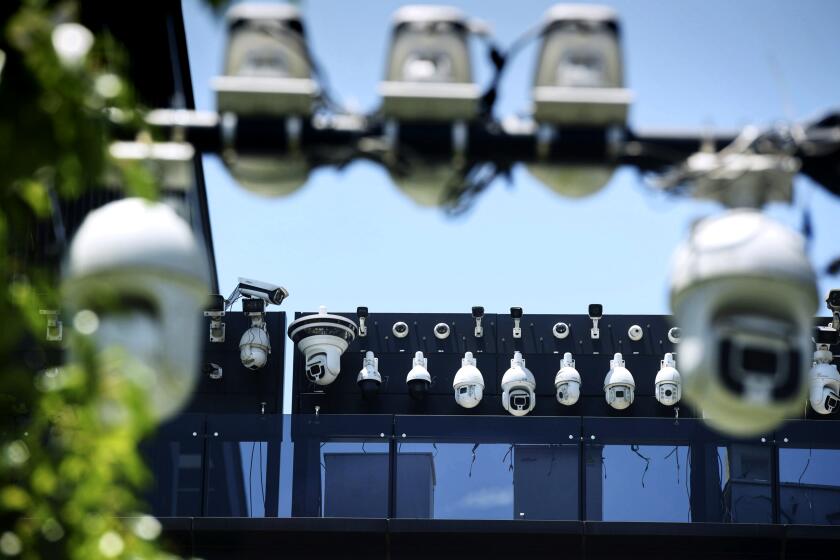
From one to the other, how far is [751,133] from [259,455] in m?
18.8

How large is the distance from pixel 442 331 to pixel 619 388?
3.34m

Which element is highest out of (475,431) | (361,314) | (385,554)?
(361,314)

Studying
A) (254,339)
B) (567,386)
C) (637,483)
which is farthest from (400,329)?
(637,483)

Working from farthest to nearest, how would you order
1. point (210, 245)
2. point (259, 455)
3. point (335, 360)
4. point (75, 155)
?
point (210, 245), point (335, 360), point (259, 455), point (75, 155)

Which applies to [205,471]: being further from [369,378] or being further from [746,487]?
[746,487]

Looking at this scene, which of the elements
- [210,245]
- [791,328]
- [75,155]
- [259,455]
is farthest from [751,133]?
[210,245]

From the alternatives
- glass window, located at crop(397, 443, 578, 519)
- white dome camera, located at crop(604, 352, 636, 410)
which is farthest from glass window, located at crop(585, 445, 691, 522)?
white dome camera, located at crop(604, 352, 636, 410)

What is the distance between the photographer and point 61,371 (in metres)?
6.26

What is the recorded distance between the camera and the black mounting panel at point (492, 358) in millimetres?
30375

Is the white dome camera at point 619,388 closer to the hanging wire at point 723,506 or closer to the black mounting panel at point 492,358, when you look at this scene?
the black mounting panel at point 492,358

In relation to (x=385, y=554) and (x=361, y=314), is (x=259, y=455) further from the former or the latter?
(x=361, y=314)

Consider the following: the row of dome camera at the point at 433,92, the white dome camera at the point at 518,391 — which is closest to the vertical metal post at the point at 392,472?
the white dome camera at the point at 518,391

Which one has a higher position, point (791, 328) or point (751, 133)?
point (751, 133)

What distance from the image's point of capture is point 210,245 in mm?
34375
